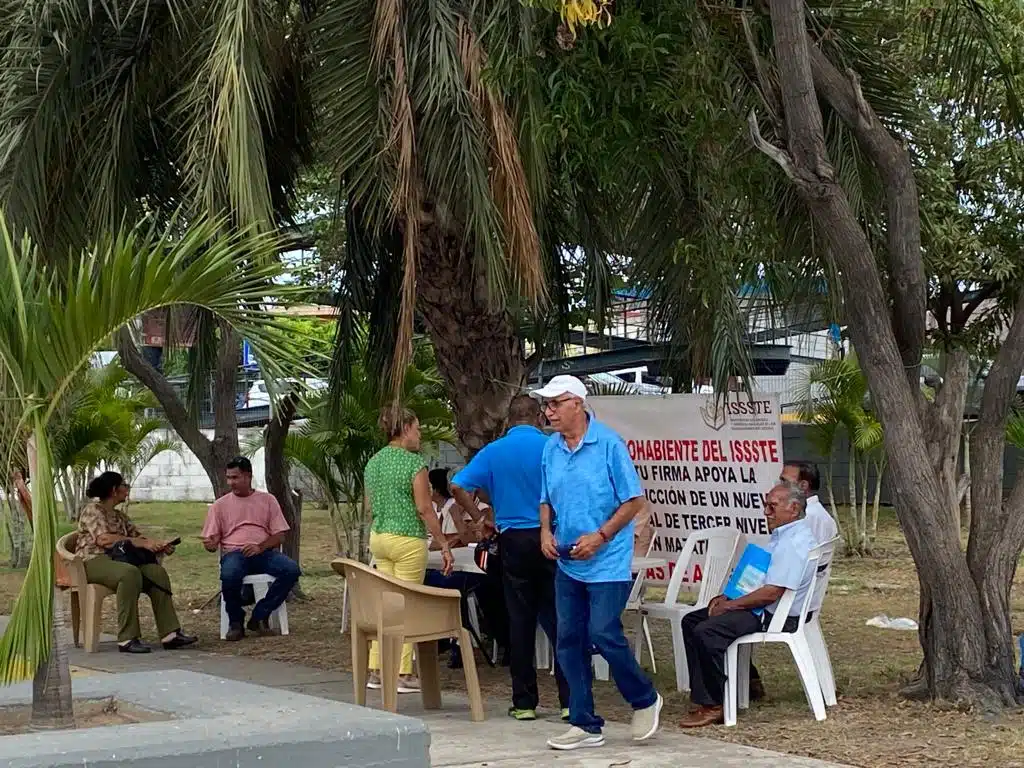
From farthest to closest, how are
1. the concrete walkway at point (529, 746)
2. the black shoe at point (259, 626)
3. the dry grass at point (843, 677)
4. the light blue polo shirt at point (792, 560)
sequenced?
the black shoe at point (259, 626), the light blue polo shirt at point (792, 560), the dry grass at point (843, 677), the concrete walkway at point (529, 746)

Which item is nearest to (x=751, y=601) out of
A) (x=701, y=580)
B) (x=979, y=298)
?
(x=701, y=580)

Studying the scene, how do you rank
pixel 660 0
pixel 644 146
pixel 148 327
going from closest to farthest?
pixel 660 0, pixel 644 146, pixel 148 327

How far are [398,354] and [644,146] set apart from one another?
196 cm

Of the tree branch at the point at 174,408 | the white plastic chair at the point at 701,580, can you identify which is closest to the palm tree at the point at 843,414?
the tree branch at the point at 174,408

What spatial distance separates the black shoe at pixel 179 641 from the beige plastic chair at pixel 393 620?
4019mm

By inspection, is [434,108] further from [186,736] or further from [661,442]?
[186,736]

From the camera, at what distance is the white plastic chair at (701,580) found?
8.64 meters

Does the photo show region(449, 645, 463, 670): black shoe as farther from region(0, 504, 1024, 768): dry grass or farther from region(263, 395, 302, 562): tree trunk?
region(263, 395, 302, 562): tree trunk

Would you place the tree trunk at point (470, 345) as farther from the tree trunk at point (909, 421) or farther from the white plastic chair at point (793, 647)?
the white plastic chair at point (793, 647)

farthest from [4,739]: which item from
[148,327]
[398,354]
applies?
[148,327]

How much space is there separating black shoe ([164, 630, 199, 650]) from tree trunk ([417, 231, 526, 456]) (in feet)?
9.54

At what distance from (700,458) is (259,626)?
449cm

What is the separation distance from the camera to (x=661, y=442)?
980 centimetres

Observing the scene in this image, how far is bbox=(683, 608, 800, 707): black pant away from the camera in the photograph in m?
7.64
